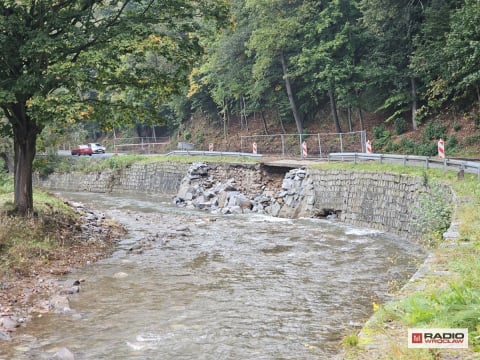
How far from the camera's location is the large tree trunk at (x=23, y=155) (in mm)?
14727

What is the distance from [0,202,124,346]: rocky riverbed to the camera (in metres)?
8.80

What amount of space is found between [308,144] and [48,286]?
87.2ft

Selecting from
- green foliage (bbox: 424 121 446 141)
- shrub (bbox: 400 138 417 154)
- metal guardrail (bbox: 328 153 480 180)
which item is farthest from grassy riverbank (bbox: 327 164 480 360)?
green foliage (bbox: 424 121 446 141)

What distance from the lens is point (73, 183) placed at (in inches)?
1772

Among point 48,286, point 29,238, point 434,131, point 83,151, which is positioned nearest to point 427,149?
point 434,131

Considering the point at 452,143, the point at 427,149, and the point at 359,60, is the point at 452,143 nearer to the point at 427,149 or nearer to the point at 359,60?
the point at 427,149

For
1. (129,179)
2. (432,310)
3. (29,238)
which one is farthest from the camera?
(129,179)

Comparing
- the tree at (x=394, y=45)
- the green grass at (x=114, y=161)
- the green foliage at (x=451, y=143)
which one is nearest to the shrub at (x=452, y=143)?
the green foliage at (x=451, y=143)

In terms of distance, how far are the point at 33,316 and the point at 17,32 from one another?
8204 millimetres

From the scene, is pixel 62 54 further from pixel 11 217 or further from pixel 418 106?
pixel 418 106

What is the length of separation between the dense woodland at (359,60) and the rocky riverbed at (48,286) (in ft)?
59.8

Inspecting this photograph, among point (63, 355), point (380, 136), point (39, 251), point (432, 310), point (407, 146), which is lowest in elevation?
point (63, 355)

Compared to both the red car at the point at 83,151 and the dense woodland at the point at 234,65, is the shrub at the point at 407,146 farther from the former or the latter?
the red car at the point at 83,151

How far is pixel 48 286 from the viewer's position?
10797 millimetres
